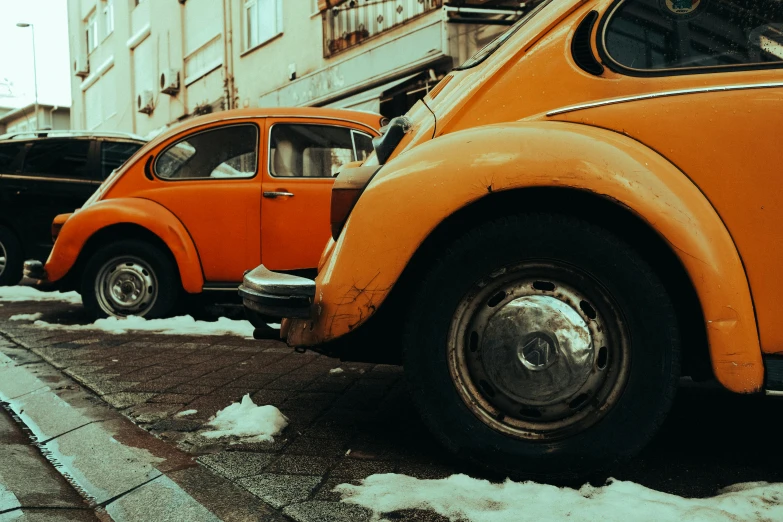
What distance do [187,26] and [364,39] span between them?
962 centimetres

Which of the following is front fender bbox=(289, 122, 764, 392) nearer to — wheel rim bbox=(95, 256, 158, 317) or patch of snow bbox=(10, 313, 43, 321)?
wheel rim bbox=(95, 256, 158, 317)

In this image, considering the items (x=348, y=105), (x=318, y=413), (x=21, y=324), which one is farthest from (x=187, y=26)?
(x=318, y=413)

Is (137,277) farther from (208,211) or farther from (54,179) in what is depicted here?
(54,179)

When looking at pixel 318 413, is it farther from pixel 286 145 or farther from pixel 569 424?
pixel 286 145

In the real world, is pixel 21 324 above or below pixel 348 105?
below

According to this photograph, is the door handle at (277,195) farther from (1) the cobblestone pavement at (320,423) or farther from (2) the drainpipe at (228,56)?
(2) the drainpipe at (228,56)

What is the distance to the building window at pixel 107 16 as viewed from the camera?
28.7 metres

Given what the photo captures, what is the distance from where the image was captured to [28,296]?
8.60 meters

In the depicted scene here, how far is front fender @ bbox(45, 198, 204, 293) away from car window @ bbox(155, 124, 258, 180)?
366mm

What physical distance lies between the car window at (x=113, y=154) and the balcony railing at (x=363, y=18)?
5238mm

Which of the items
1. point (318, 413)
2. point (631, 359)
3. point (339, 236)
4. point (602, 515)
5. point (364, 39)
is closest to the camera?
point (602, 515)

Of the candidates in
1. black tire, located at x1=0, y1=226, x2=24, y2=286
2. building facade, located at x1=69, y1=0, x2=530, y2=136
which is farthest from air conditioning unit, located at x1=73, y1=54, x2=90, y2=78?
black tire, located at x1=0, y1=226, x2=24, y2=286

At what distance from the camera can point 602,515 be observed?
7.26ft

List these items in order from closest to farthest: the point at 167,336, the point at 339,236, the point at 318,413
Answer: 1. the point at 339,236
2. the point at 318,413
3. the point at 167,336
